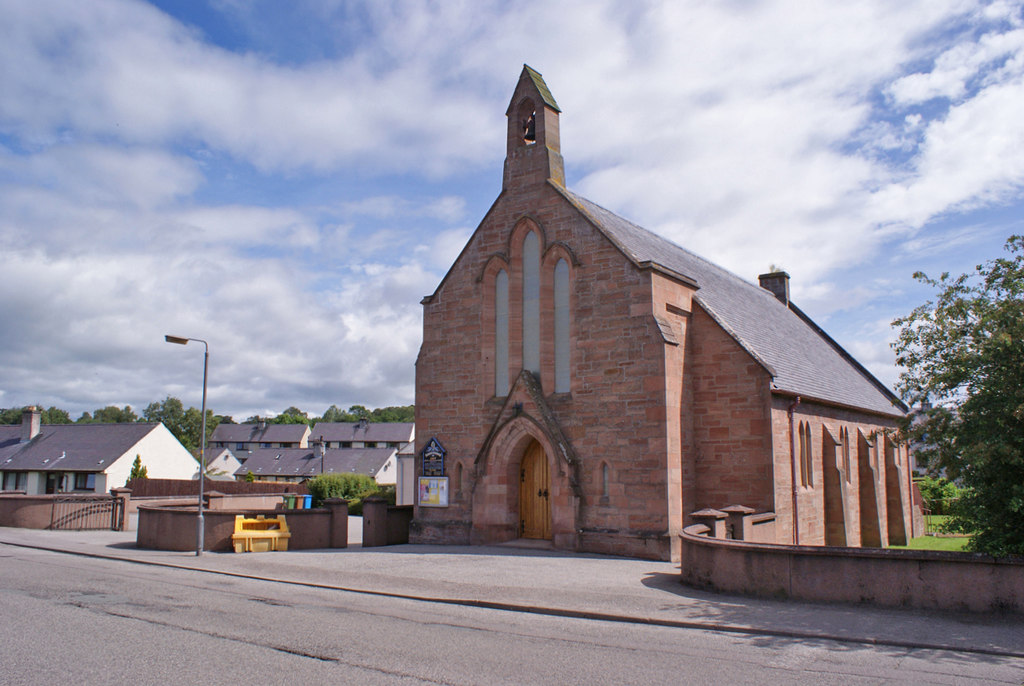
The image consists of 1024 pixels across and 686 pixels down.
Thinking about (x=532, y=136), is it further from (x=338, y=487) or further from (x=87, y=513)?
(x=338, y=487)

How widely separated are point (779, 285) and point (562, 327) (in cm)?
2117

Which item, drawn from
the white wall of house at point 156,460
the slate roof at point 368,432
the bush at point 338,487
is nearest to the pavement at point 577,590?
the bush at point 338,487

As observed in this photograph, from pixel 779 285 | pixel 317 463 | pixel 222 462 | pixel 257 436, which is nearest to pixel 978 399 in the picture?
pixel 779 285

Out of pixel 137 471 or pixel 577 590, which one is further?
pixel 137 471

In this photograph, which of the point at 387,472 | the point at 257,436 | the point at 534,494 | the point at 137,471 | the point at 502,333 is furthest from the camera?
the point at 257,436

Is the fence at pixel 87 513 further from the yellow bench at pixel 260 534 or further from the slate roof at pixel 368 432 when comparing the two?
the slate roof at pixel 368 432

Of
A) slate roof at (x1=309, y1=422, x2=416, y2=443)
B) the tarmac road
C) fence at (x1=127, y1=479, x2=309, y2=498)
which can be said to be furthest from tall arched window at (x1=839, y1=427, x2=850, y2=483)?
slate roof at (x1=309, y1=422, x2=416, y2=443)

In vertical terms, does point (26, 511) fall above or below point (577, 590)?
above

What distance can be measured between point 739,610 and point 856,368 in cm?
2778

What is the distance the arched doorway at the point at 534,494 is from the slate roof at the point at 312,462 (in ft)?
167

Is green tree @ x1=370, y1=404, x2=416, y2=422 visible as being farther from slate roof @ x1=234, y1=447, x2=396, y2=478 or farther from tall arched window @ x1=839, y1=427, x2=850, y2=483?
tall arched window @ x1=839, y1=427, x2=850, y2=483

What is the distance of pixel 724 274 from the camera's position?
3256 cm

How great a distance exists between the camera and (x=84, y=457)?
52281 millimetres

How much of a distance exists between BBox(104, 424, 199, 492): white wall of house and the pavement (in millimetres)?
32343
